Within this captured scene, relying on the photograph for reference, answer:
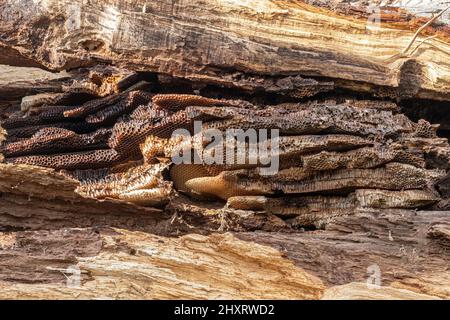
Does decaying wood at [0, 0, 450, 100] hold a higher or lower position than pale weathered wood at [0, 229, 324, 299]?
higher

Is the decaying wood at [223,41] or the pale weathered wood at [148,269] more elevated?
the decaying wood at [223,41]

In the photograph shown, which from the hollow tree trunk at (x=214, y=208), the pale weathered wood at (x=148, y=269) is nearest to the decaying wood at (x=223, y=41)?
the hollow tree trunk at (x=214, y=208)

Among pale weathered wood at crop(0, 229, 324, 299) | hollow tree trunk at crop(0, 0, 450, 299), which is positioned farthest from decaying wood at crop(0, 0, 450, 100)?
pale weathered wood at crop(0, 229, 324, 299)

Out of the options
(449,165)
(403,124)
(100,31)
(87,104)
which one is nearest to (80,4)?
(100,31)

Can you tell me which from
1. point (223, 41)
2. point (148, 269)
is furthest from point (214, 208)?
point (223, 41)

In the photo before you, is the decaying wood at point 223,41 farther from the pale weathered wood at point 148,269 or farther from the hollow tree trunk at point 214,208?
the pale weathered wood at point 148,269

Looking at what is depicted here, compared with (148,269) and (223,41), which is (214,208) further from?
(223,41)

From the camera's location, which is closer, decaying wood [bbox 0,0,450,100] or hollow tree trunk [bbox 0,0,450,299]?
hollow tree trunk [bbox 0,0,450,299]

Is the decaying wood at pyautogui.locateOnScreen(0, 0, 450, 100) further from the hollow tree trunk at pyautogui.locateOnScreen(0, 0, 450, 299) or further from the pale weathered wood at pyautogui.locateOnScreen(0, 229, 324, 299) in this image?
the pale weathered wood at pyautogui.locateOnScreen(0, 229, 324, 299)
